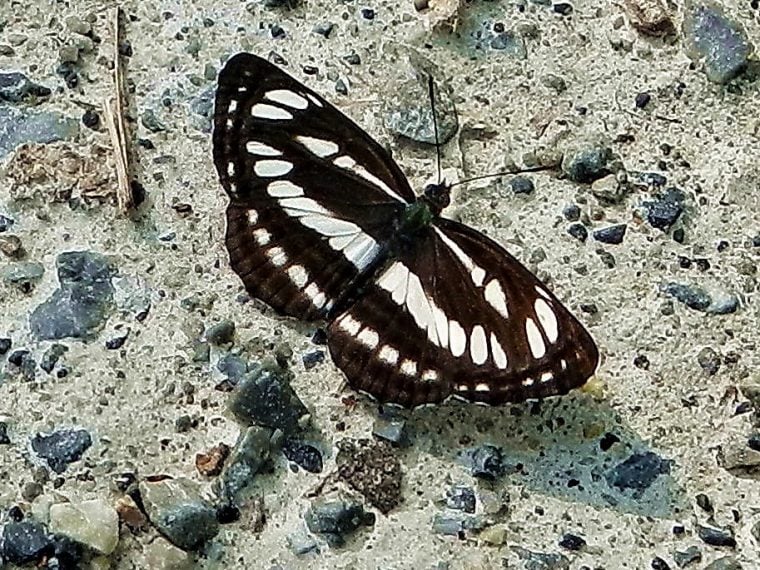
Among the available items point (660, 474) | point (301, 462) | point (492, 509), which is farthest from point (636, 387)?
point (301, 462)

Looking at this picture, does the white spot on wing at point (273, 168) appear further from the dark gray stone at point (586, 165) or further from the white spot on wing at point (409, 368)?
the dark gray stone at point (586, 165)

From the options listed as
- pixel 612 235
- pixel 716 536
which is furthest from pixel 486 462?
pixel 612 235

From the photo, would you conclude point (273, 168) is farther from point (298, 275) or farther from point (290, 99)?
point (298, 275)

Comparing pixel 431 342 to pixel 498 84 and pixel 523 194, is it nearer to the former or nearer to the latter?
pixel 523 194

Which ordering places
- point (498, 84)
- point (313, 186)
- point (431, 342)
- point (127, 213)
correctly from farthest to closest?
1. point (498, 84)
2. point (127, 213)
3. point (313, 186)
4. point (431, 342)

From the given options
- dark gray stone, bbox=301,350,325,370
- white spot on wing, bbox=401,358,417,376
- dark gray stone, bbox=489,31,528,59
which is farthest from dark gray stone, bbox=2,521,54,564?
dark gray stone, bbox=489,31,528,59

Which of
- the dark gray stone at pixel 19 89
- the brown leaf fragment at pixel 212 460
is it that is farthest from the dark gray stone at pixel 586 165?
the dark gray stone at pixel 19 89
